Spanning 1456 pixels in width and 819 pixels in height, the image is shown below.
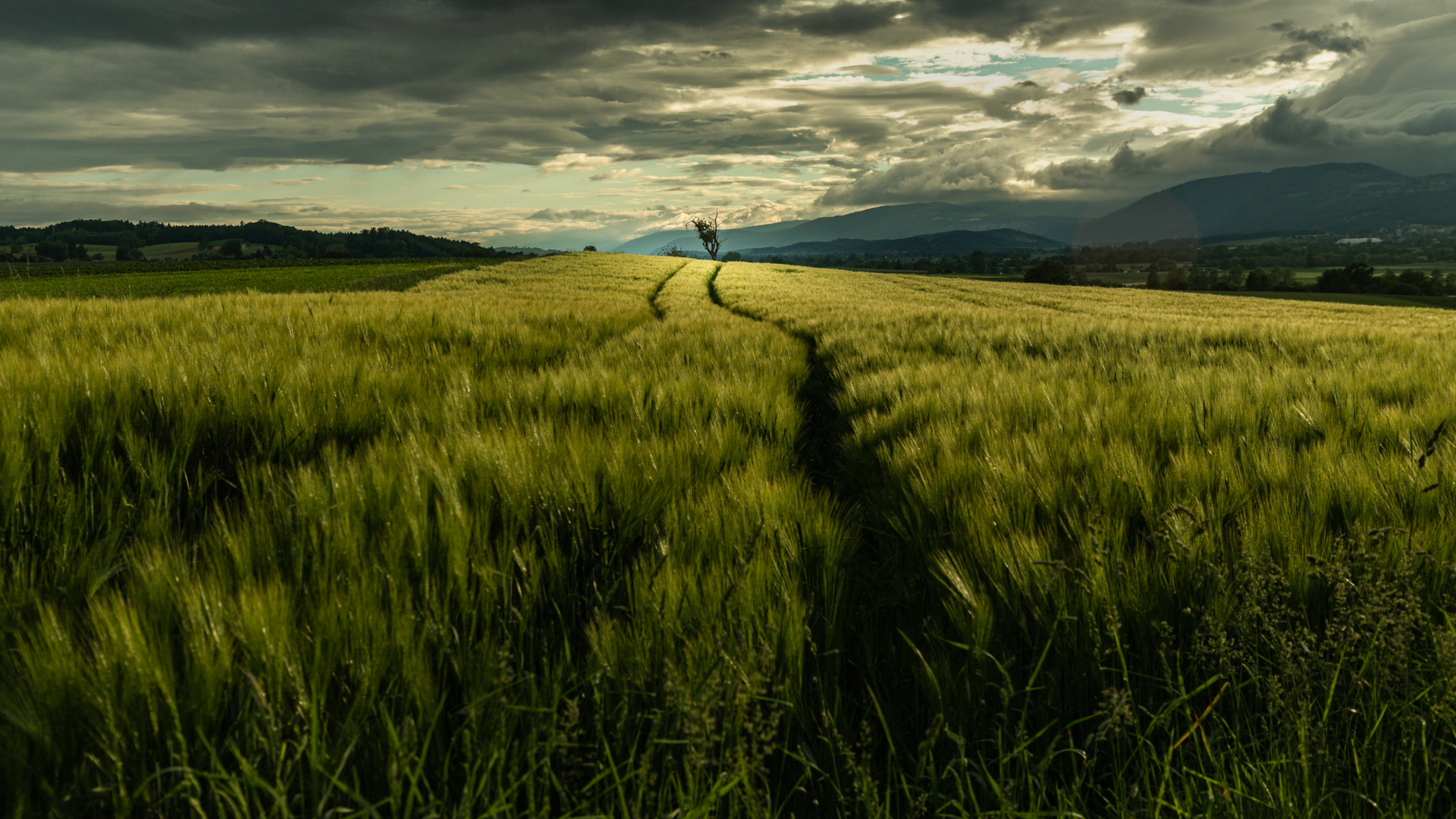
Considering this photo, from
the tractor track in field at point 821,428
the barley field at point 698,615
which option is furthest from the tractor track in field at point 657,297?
the barley field at point 698,615

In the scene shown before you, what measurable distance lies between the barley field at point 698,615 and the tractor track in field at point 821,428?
538mm

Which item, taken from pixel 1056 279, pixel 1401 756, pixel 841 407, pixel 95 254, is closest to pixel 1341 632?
pixel 1401 756

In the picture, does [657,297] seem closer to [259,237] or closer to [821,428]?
[821,428]

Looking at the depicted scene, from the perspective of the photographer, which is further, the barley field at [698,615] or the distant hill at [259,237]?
the distant hill at [259,237]

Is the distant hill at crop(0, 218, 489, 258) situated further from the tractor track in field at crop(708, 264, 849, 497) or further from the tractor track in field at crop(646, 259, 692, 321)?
the tractor track in field at crop(708, 264, 849, 497)

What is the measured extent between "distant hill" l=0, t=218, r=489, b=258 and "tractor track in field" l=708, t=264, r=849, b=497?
97.6 meters

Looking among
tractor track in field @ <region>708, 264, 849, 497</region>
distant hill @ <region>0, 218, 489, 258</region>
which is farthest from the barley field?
distant hill @ <region>0, 218, 489, 258</region>

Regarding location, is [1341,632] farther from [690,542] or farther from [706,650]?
[690,542]

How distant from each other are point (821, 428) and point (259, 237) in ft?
411

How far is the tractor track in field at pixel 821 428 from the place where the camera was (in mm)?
3260

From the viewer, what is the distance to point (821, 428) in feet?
14.5

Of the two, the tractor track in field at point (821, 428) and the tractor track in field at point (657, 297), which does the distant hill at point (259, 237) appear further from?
the tractor track in field at point (821, 428)

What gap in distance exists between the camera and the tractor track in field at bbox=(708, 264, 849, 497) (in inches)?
128

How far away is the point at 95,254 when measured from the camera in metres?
77.9
